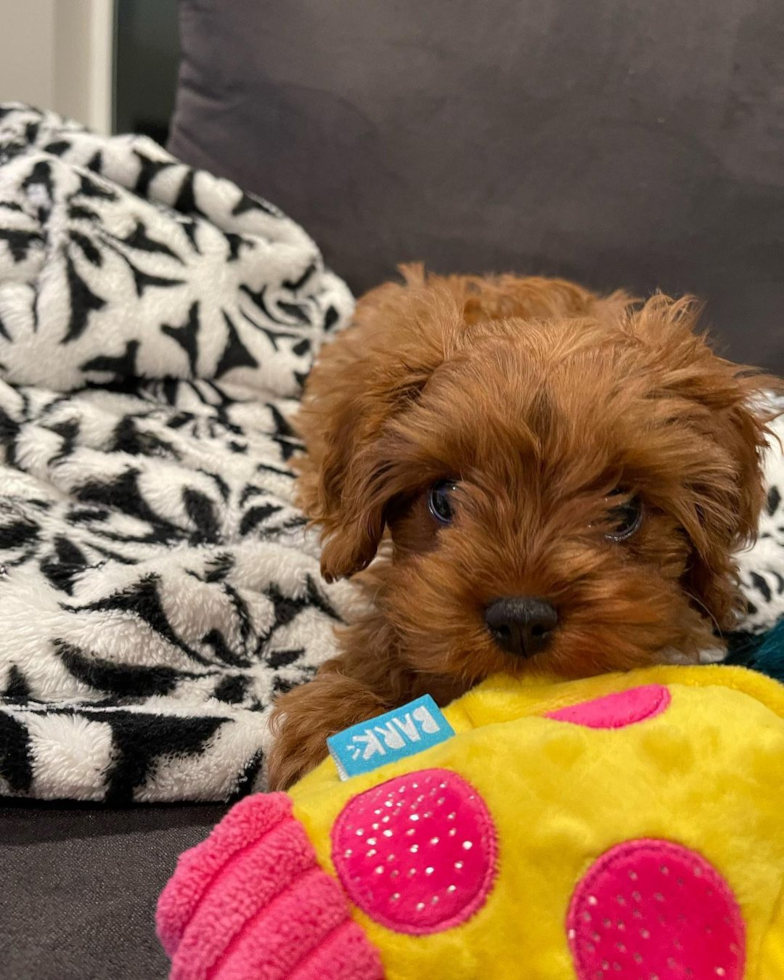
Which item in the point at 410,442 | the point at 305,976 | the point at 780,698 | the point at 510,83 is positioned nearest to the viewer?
the point at 305,976

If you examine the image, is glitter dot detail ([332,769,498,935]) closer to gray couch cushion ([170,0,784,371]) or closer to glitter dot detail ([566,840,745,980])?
glitter dot detail ([566,840,745,980])

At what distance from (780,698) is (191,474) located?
155cm

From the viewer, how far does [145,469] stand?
2.19m

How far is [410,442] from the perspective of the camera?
56.1 inches

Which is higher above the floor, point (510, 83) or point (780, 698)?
point (510, 83)

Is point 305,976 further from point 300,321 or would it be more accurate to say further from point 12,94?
point 12,94

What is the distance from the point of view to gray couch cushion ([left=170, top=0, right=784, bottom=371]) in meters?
2.35

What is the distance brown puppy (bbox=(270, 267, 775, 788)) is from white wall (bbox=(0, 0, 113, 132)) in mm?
3929

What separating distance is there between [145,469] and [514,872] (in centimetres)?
160

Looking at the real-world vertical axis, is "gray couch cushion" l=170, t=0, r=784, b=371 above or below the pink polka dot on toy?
above

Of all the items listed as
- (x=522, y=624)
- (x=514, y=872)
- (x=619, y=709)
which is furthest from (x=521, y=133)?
(x=514, y=872)

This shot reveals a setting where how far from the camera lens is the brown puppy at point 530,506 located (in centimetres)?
123

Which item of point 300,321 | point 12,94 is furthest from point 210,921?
point 12,94

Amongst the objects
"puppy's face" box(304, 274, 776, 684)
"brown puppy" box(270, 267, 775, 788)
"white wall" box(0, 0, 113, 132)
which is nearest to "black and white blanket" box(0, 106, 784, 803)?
"brown puppy" box(270, 267, 775, 788)
